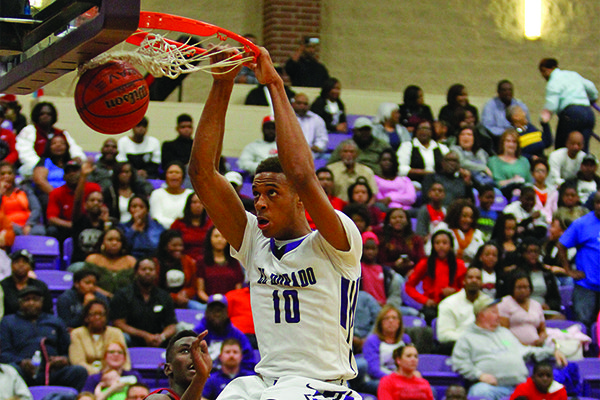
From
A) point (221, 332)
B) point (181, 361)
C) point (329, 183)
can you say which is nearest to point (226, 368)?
point (221, 332)

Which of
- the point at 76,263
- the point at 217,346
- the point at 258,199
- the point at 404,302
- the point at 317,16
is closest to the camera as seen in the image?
the point at 258,199

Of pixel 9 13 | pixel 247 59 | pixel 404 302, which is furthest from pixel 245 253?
pixel 404 302

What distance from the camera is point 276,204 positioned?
4.09m

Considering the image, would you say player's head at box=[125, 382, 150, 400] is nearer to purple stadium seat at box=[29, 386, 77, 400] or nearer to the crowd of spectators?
the crowd of spectators

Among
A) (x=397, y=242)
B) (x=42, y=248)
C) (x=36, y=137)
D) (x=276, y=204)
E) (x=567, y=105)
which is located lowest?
(x=42, y=248)

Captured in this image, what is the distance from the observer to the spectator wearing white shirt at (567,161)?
495 inches

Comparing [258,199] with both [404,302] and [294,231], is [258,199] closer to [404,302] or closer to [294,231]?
[294,231]

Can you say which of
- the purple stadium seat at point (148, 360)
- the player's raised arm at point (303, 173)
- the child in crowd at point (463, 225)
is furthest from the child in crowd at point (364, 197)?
the player's raised arm at point (303, 173)

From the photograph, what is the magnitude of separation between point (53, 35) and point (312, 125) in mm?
8338

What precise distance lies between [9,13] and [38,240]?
5572 mm

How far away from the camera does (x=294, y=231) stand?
4.15 m

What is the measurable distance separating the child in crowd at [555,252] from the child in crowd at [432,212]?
48.3 inches

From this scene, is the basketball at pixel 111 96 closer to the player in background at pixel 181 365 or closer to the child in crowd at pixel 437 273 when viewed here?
the player in background at pixel 181 365

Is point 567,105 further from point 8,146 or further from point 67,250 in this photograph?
point 8,146
